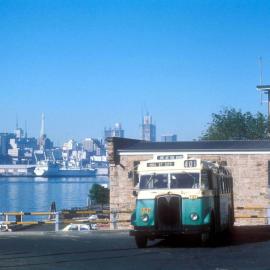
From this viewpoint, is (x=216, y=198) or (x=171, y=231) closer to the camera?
(x=171, y=231)

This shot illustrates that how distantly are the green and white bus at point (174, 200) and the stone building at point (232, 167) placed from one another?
1508 cm

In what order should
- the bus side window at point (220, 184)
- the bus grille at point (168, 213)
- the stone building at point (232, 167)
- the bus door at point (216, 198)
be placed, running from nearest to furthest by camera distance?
1. the bus grille at point (168, 213)
2. the bus door at point (216, 198)
3. the bus side window at point (220, 184)
4. the stone building at point (232, 167)

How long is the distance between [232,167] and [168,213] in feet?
59.7

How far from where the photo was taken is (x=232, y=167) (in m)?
37.7

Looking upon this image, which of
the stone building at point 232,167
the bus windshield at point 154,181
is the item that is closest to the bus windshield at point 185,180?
the bus windshield at point 154,181

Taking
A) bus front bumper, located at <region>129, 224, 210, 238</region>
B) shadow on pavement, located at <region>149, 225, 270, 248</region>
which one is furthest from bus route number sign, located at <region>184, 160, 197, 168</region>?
shadow on pavement, located at <region>149, 225, 270, 248</region>

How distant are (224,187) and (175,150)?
14.9 metres

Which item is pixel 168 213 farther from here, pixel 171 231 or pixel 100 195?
pixel 100 195

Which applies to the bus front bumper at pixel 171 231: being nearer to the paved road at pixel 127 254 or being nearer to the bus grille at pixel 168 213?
A: the bus grille at pixel 168 213

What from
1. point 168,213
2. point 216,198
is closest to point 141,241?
point 168,213

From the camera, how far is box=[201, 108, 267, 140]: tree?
81.8 metres

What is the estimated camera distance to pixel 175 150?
131 feet

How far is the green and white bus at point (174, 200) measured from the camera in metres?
20.0

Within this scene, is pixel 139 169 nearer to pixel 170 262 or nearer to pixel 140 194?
pixel 140 194
